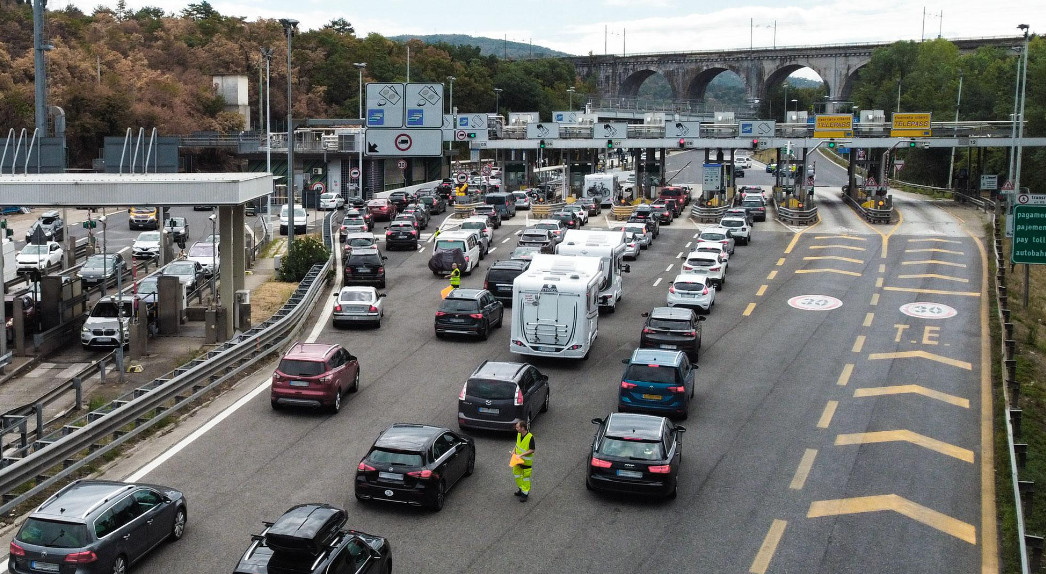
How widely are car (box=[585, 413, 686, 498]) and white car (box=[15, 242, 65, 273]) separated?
33.4 meters

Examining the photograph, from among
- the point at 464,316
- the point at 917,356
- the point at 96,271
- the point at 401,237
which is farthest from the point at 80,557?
the point at 401,237

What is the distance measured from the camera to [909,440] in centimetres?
2234

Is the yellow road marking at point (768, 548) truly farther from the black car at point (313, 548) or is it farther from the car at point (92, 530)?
the car at point (92, 530)

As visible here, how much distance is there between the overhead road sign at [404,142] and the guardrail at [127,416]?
18247 millimetres

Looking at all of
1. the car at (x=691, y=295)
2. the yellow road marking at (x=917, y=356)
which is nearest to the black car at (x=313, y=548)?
the yellow road marking at (x=917, y=356)

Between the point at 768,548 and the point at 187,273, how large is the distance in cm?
2849

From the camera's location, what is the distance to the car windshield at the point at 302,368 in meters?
23.2

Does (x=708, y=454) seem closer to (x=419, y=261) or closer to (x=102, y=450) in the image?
(x=102, y=450)

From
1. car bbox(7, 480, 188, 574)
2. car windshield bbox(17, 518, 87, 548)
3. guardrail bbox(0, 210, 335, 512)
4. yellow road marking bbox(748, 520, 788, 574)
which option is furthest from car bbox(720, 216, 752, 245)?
car windshield bbox(17, 518, 87, 548)

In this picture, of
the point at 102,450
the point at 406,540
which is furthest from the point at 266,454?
the point at 406,540

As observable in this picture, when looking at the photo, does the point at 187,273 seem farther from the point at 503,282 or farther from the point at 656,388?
the point at 656,388

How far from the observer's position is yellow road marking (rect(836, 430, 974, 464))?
21.6m

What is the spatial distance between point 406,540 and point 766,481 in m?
7.00

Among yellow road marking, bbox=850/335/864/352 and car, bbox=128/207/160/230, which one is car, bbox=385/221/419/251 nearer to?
car, bbox=128/207/160/230
